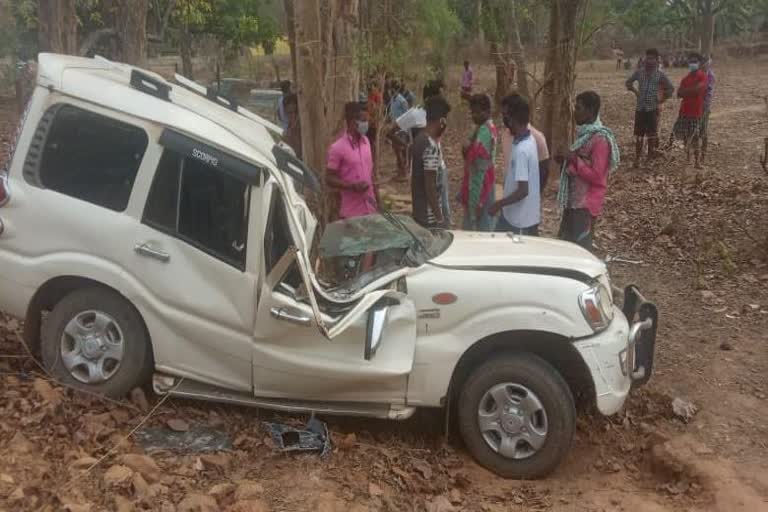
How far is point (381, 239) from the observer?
4.93m

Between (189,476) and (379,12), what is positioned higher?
(379,12)

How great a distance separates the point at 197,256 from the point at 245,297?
13.3 inches

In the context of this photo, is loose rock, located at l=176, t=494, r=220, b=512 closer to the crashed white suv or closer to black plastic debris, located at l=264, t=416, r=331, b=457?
black plastic debris, located at l=264, t=416, r=331, b=457

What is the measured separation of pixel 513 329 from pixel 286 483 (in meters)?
1.38

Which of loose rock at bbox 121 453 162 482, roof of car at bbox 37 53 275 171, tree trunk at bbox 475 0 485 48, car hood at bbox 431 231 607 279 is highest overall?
tree trunk at bbox 475 0 485 48

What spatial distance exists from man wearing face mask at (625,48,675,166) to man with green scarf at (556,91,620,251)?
6534mm

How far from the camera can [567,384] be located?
4.51 metres

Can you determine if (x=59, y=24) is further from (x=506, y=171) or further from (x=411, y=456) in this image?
(x=411, y=456)

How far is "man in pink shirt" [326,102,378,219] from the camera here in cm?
642

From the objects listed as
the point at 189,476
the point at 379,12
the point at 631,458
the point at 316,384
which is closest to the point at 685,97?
the point at 379,12

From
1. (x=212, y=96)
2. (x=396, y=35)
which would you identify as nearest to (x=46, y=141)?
(x=212, y=96)

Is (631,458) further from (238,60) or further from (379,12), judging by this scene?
(238,60)

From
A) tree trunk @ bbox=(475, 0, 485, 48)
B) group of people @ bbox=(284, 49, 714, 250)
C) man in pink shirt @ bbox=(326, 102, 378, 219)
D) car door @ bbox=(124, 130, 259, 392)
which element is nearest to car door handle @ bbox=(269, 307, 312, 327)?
car door @ bbox=(124, 130, 259, 392)

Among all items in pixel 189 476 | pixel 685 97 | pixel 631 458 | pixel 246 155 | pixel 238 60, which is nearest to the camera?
pixel 189 476
